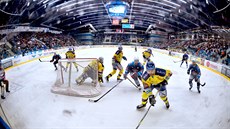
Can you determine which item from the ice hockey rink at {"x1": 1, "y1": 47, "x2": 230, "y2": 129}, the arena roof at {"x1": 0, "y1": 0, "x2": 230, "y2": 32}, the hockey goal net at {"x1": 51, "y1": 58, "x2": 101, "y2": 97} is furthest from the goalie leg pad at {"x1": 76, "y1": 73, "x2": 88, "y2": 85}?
the arena roof at {"x1": 0, "y1": 0, "x2": 230, "y2": 32}

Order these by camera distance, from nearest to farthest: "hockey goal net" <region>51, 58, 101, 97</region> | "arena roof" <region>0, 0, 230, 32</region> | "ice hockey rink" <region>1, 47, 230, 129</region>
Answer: "ice hockey rink" <region>1, 47, 230, 129</region> → "hockey goal net" <region>51, 58, 101, 97</region> → "arena roof" <region>0, 0, 230, 32</region>

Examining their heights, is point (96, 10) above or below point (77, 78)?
above

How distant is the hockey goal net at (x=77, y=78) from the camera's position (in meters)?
4.83

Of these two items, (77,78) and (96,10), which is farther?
(96,10)

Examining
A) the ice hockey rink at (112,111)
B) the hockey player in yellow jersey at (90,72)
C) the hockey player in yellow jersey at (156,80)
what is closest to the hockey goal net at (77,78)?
the hockey player in yellow jersey at (90,72)

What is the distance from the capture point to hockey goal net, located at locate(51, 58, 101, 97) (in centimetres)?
483

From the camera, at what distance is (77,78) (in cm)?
527

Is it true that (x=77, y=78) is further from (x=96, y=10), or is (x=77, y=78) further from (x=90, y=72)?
(x=96, y=10)

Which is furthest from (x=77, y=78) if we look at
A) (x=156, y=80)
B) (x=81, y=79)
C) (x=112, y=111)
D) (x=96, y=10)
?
(x=96, y=10)

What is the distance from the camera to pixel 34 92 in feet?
16.6

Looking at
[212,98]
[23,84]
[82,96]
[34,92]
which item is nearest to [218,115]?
[212,98]

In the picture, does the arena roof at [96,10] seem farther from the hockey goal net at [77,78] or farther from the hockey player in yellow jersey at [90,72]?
the hockey player in yellow jersey at [90,72]

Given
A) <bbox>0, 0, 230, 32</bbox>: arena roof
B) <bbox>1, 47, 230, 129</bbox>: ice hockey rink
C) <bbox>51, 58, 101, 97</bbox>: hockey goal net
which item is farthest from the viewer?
<bbox>0, 0, 230, 32</bbox>: arena roof

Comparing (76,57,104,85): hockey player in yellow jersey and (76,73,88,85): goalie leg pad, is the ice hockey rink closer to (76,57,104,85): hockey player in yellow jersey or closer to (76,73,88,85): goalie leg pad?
(76,57,104,85): hockey player in yellow jersey
